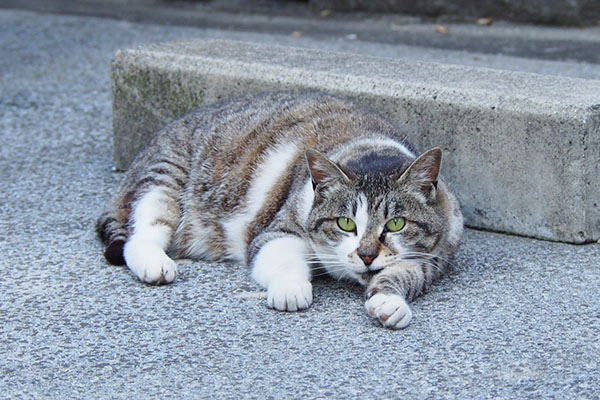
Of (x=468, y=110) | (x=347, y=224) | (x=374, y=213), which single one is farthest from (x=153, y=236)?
(x=468, y=110)

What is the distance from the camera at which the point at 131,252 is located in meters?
3.58

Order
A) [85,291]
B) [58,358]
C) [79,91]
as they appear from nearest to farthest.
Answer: [58,358] → [85,291] → [79,91]

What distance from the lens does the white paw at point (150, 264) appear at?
344 cm

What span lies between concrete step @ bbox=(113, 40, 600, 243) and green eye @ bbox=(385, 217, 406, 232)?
3.10ft

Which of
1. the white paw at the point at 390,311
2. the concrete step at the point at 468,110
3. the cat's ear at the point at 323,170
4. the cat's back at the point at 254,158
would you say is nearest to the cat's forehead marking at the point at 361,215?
the cat's ear at the point at 323,170

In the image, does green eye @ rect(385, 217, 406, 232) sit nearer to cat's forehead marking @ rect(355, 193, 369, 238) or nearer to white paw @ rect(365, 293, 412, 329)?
cat's forehead marking @ rect(355, 193, 369, 238)

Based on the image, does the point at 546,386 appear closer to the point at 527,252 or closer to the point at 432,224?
the point at 432,224

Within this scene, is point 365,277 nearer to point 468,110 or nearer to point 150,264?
point 150,264

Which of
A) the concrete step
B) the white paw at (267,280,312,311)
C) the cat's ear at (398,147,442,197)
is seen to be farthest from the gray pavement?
the cat's ear at (398,147,442,197)

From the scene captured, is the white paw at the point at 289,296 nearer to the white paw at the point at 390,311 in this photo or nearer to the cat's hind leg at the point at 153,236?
the white paw at the point at 390,311

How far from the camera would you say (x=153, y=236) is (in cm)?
373

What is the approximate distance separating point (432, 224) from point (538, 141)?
86 centimetres

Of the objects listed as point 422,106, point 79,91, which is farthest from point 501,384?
point 79,91

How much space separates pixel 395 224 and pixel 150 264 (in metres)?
1.01
